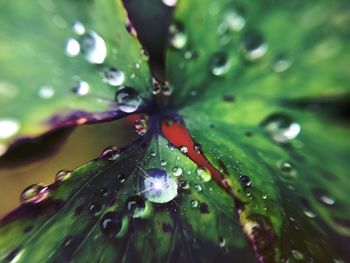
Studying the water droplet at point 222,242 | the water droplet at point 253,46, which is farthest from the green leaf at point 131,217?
the water droplet at point 253,46

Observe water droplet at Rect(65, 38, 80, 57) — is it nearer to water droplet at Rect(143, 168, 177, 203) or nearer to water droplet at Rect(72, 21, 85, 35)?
water droplet at Rect(72, 21, 85, 35)

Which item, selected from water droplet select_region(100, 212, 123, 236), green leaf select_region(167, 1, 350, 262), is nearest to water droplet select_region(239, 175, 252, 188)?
green leaf select_region(167, 1, 350, 262)

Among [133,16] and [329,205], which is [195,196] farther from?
[133,16]

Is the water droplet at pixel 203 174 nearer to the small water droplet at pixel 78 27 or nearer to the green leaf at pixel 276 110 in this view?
the green leaf at pixel 276 110

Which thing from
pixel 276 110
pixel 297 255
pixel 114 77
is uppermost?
pixel 114 77

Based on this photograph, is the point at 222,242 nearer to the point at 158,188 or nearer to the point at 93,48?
the point at 158,188

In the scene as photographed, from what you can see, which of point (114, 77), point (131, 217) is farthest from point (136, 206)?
point (114, 77)
